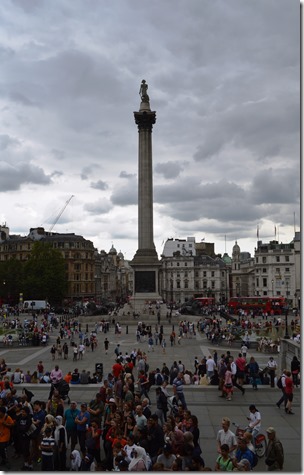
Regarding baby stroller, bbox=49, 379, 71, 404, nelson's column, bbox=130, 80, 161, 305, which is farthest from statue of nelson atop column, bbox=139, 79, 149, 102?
baby stroller, bbox=49, 379, 71, 404

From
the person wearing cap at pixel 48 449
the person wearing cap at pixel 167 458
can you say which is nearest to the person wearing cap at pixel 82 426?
the person wearing cap at pixel 48 449

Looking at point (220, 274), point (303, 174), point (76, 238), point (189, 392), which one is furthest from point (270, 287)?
point (303, 174)

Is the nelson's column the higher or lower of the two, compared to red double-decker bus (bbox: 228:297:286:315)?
higher

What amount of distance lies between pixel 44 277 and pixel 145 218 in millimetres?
29976

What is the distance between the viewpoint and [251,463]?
1004 cm

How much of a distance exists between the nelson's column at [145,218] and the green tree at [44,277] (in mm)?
28613

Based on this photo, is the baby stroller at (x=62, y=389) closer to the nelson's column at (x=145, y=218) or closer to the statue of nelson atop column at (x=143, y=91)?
the nelson's column at (x=145, y=218)

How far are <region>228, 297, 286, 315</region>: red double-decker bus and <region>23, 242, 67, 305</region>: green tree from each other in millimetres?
34398

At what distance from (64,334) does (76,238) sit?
3001 inches

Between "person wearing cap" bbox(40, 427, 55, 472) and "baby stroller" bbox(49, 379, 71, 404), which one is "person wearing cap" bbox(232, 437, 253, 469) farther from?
"baby stroller" bbox(49, 379, 71, 404)

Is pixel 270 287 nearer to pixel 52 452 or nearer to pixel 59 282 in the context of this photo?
pixel 59 282

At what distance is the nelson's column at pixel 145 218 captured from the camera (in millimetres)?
71625

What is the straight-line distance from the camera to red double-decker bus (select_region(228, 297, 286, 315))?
77.4 metres

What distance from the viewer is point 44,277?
9519 cm
